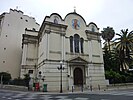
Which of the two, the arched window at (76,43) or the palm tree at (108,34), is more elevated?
the palm tree at (108,34)

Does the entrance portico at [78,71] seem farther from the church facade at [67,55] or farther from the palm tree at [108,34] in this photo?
the palm tree at [108,34]

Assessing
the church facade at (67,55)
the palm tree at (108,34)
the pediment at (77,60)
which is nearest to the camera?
the church facade at (67,55)

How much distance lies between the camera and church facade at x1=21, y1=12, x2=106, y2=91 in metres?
23.8

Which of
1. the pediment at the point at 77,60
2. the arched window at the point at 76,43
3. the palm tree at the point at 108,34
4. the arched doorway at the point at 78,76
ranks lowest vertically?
the arched doorway at the point at 78,76

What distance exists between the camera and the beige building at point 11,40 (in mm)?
34541

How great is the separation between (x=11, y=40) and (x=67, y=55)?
59.0 ft

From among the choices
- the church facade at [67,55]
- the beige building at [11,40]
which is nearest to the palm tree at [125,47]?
the church facade at [67,55]

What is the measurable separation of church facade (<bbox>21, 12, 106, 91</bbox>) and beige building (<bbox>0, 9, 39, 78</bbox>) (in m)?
6.92

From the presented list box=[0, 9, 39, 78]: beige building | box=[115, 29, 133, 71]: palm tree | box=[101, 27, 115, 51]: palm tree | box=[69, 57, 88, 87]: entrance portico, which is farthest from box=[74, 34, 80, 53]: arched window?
box=[101, 27, 115, 51]: palm tree

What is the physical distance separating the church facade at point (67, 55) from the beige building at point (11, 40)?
692 cm

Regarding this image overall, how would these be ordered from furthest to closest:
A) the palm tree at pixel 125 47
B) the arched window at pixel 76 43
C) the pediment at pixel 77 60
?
the palm tree at pixel 125 47
the arched window at pixel 76 43
the pediment at pixel 77 60

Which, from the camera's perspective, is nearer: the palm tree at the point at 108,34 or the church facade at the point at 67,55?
the church facade at the point at 67,55

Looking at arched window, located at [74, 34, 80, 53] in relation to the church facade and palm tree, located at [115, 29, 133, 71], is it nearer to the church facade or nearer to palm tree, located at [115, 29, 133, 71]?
the church facade

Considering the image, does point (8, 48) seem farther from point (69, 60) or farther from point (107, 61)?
point (107, 61)
